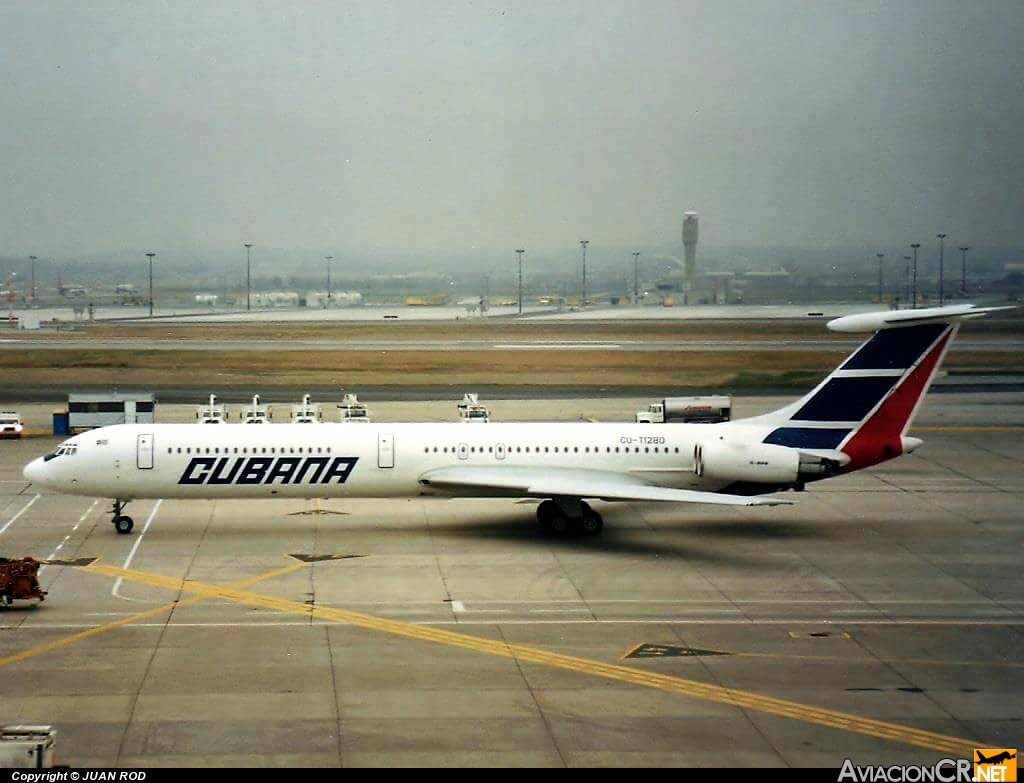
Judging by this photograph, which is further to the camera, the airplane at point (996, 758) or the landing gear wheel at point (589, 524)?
the landing gear wheel at point (589, 524)

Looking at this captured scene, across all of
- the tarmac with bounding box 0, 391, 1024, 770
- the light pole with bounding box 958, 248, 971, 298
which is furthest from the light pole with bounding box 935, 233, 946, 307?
the tarmac with bounding box 0, 391, 1024, 770

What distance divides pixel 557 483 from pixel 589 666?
41.4 ft

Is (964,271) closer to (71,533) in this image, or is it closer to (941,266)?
(941,266)

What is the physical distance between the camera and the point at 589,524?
36.9 m

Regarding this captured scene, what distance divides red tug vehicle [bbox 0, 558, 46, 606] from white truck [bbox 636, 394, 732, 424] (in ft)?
114

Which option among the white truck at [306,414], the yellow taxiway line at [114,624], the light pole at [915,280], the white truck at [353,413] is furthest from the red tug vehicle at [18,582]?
the light pole at [915,280]

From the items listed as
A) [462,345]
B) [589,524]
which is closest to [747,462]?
[589,524]

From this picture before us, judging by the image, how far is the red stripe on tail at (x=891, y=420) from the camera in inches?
1481

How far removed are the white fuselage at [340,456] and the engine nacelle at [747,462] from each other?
24cm

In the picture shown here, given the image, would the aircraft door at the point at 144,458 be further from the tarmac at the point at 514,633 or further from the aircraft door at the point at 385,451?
the aircraft door at the point at 385,451

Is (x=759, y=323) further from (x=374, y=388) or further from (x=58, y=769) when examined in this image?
(x=58, y=769)

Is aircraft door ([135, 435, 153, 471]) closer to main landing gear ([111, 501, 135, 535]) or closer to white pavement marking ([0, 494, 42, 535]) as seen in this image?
main landing gear ([111, 501, 135, 535])

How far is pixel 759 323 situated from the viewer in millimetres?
105500

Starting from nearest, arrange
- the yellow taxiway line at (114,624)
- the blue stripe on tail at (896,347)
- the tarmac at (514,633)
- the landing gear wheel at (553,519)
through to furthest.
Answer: the tarmac at (514,633)
the yellow taxiway line at (114,624)
the landing gear wheel at (553,519)
the blue stripe on tail at (896,347)
